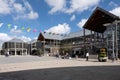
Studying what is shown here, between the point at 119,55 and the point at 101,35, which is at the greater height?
the point at 101,35

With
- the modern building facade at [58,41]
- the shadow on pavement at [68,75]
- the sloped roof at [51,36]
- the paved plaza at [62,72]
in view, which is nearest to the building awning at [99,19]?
the modern building facade at [58,41]

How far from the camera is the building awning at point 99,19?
3763cm

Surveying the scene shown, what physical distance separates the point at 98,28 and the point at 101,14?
456cm

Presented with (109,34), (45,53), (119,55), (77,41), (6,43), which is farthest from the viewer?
(6,43)

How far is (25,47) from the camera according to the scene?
3401 inches

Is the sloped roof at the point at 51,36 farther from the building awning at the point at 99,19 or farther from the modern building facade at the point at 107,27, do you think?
the building awning at the point at 99,19

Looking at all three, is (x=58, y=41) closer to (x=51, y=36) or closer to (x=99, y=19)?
(x=51, y=36)

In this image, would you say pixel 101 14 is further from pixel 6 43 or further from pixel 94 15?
pixel 6 43

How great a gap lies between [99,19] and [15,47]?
51447mm

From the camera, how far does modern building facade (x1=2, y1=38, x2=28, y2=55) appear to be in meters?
83.9

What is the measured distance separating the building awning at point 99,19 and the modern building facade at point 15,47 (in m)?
48.1

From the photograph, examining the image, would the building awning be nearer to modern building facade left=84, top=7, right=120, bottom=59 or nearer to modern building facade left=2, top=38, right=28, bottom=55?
modern building facade left=84, top=7, right=120, bottom=59

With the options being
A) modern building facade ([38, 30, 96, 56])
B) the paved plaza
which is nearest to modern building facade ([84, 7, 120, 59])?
modern building facade ([38, 30, 96, 56])

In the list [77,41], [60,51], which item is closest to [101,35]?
[77,41]
